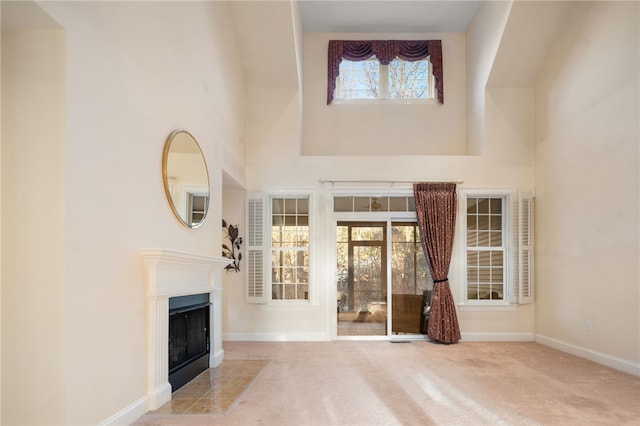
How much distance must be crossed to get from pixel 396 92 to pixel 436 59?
0.80m

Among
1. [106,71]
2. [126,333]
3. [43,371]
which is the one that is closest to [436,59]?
[106,71]

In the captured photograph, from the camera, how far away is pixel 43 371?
2484mm

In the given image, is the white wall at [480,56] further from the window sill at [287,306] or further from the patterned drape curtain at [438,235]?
the window sill at [287,306]

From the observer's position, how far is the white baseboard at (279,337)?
6688mm

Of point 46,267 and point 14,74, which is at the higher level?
point 14,74

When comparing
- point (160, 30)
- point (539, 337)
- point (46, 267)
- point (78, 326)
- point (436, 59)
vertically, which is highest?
point (436, 59)

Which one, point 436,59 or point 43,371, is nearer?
point 43,371

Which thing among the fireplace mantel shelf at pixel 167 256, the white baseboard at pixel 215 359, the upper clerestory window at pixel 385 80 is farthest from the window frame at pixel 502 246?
the fireplace mantel shelf at pixel 167 256

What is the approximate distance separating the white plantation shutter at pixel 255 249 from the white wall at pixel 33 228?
4226mm

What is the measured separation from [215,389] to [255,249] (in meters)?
2.84

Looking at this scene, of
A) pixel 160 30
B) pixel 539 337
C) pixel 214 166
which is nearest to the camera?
pixel 160 30

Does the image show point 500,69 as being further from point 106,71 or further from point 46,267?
point 46,267

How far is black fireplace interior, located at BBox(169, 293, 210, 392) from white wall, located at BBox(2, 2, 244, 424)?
0.55 metres

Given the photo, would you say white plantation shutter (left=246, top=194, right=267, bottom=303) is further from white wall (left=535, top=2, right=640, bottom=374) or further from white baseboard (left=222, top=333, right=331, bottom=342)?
white wall (left=535, top=2, right=640, bottom=374)
